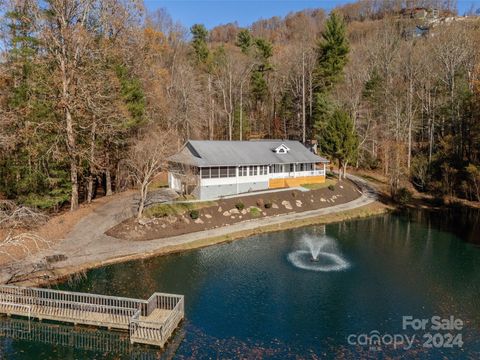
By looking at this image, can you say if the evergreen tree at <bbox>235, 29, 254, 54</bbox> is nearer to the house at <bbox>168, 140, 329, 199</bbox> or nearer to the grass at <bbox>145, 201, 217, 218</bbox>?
the house at <bbox>168, 140, 329, 199</bbox>

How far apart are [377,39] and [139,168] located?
195ft

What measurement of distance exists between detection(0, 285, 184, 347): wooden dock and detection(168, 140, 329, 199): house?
18.8 meters

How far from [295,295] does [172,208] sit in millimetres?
15848

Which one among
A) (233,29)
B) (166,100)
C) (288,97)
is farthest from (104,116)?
(233,29)

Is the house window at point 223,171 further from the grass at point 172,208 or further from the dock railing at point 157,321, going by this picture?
the dock railing at point 157,321

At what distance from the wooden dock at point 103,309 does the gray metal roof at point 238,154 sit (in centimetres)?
1901

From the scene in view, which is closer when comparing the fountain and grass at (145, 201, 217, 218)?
the fountain

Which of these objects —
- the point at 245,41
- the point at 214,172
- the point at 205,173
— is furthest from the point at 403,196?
the point at 245,41

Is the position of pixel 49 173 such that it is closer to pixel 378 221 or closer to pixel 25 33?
pixel 25 33

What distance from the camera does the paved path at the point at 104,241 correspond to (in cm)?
2364

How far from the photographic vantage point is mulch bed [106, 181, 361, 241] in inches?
1177

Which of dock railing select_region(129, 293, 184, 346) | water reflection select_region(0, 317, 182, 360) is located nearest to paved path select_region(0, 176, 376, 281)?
water reflection select_region(0, 317, 182, 360)

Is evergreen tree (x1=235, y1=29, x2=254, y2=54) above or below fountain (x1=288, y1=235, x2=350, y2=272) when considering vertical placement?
above

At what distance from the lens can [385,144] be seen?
2146 inches
